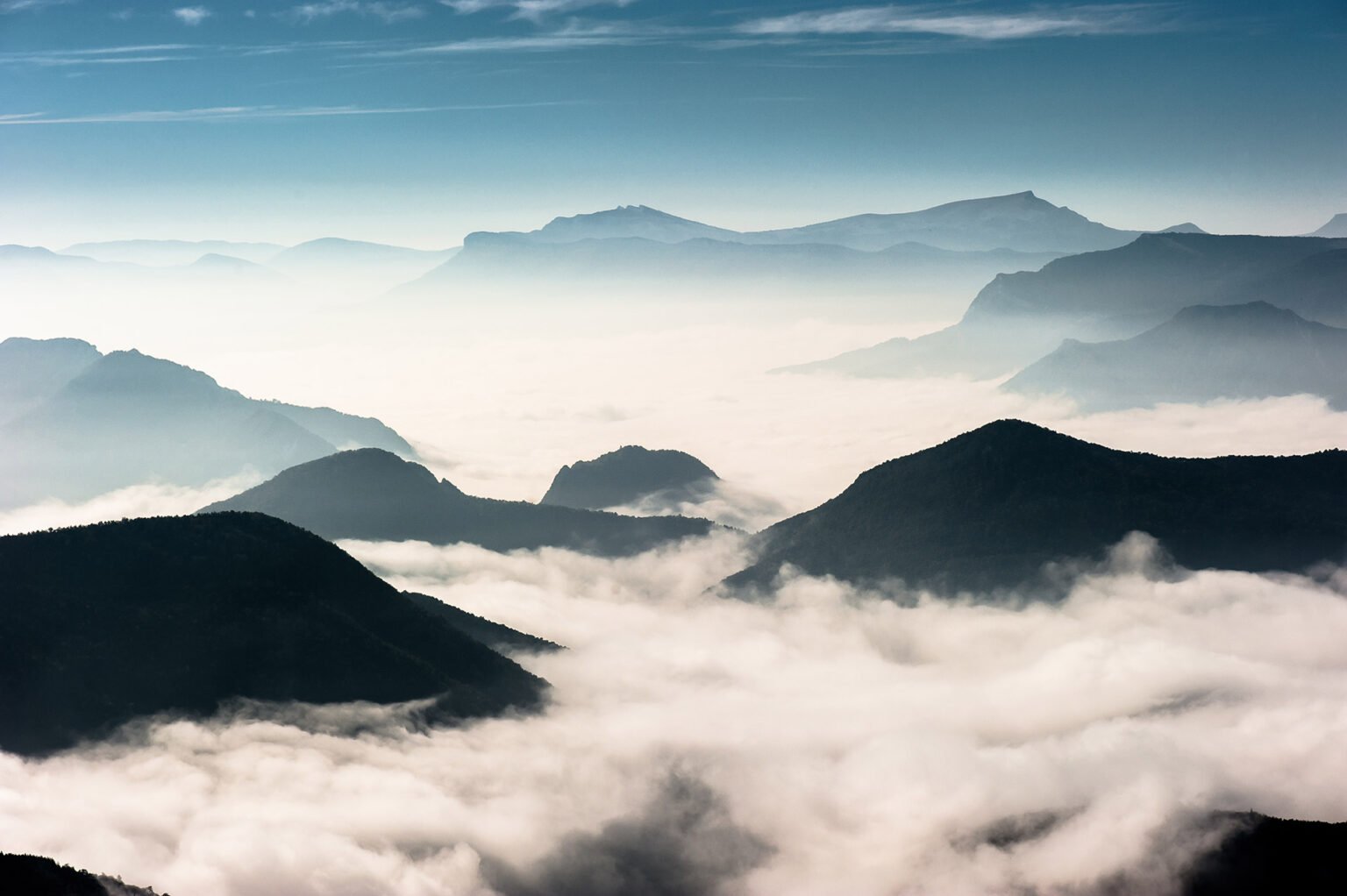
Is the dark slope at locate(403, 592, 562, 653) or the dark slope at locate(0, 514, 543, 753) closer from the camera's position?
the dark slope at locate(0, 514, 543, 753)

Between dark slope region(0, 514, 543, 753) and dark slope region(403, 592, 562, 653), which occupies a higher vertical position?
dark slope region(0, 514, 543, 753)

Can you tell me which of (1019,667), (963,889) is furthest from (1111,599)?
(963,889)

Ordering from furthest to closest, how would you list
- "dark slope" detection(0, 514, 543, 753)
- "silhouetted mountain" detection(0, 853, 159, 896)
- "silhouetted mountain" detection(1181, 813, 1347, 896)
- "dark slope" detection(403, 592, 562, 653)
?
"dark slope" detection(403, 592, 562, 653), "dark slope" detection(0, 514, 543, 753), "silhouetted mountain" detection(1181, 813, 1347, 896), "silhouetted mountain" detection(0, 853, 159, 896)

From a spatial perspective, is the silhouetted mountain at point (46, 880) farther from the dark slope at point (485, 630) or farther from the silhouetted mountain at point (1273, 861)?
the silhouetted mountain at point (1273, 861)

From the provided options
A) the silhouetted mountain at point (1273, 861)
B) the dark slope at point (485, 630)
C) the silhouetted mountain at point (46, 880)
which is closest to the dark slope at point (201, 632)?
the dark slope at point (485, 630)

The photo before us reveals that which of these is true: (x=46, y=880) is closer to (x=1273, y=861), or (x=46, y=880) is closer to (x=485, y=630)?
(x=485, y=630)

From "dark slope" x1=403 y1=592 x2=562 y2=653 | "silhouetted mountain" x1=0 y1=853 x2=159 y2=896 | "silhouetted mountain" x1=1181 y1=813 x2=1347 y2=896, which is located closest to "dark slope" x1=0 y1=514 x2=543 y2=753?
"dark slope" x1=403 y1=592 x2=562 y2=653

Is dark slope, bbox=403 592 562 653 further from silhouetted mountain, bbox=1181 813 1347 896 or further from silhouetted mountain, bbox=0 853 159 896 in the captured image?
silhouetted mountain, bbox=1181 813 1347 896
